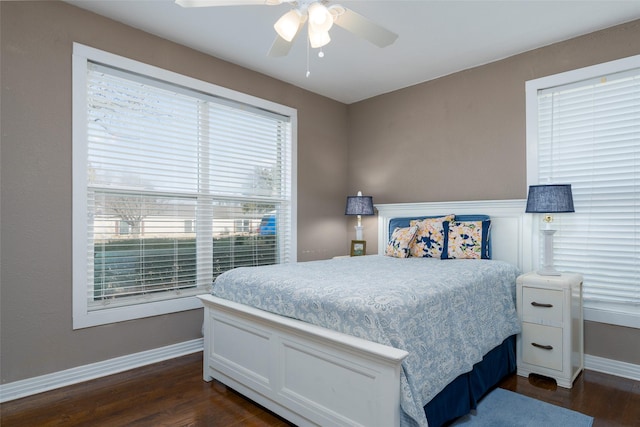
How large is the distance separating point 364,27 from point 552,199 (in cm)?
186

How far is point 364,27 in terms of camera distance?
214 centimetres

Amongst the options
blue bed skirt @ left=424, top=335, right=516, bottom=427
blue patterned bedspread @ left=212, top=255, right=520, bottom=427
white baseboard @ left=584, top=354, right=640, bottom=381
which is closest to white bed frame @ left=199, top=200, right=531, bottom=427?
blue patterned bedspread @ left=212, top=255, right=520, bottom=427

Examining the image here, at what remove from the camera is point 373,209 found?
14.6 feet

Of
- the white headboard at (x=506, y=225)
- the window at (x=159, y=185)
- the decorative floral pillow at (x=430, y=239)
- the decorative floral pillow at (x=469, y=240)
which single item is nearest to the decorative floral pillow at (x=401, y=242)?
the decorative floral pillow at (x=430, y=239)

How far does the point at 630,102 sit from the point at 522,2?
1.16m

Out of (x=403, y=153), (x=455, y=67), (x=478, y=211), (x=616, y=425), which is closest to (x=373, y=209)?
(x=403, y=153)

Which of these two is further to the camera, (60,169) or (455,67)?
(455,67)

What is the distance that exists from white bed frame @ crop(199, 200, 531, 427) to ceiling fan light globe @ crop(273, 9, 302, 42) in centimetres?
161

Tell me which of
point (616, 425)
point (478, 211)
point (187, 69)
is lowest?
point (616, 425)

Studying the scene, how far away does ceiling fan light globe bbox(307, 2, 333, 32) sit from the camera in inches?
75.6

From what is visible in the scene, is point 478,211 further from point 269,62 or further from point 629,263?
point 269,62

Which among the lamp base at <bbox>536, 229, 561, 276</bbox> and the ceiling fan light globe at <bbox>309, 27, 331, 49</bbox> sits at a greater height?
the ceiling fan light globe at <bbox>309, 27, 331, 49</bbox>

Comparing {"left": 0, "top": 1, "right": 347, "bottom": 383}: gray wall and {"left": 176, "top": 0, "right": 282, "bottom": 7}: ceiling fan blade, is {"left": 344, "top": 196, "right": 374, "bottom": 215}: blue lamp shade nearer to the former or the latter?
{"left": 0, "top": 1, "right": 347, "bottom": 383}: gray wall

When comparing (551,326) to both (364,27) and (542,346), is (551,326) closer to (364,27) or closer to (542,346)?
(542,346)
